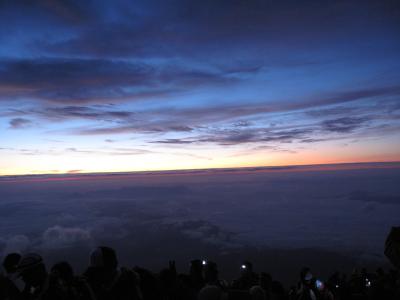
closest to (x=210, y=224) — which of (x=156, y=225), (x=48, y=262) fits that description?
(x=156, y=225)

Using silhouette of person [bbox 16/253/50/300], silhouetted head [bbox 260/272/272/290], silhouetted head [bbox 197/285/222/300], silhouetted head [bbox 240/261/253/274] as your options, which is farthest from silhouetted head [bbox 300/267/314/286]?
silhouette of person [bbox 16/253/50/300]

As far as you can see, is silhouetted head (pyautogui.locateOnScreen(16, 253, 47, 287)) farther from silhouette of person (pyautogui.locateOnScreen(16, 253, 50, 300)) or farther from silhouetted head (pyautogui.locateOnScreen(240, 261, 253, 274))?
silhouetted head (pyautogui.locateOnScreen(240, 261, 253, 274))

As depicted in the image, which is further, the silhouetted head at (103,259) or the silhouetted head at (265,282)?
the silhouetted head at (265,282)

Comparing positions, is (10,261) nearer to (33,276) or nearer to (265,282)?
(33,276)

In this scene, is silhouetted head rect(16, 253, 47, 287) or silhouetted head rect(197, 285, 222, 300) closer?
silhouetted head rect(197, 285, 222, 300)

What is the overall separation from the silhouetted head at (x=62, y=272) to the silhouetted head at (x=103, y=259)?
308 mm

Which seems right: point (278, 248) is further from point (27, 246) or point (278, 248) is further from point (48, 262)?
point (27, 246)

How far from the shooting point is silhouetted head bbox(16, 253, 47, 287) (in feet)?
8.69

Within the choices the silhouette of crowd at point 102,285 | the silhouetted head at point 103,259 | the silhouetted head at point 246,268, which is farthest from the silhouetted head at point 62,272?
the silhouetted head at point 246,268

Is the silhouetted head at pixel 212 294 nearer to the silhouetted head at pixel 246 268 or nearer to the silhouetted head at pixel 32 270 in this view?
the silhouetted head at pixel 32 270

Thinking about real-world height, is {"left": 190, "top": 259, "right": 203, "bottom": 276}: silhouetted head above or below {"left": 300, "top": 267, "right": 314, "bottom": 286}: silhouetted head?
below

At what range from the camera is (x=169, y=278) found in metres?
4.83

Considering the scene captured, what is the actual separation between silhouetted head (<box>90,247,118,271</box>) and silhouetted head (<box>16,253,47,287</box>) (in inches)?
18.7

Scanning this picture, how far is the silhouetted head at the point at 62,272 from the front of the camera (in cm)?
283
